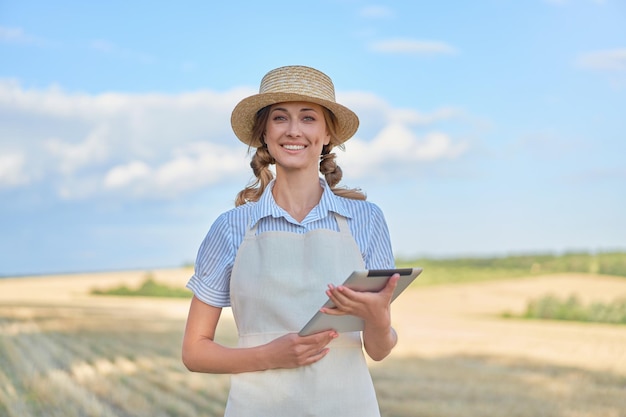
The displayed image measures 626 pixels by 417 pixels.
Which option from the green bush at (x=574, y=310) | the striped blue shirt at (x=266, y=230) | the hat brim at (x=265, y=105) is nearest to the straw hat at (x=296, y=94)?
the hat brim at (x=265, y=105)

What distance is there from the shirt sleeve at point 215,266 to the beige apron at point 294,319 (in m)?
0.05

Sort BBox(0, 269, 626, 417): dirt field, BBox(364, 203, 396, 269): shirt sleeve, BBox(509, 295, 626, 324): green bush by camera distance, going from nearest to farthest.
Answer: BBox(364, 203, 396, 269): shirt sleeve
BBox(0, 269, 626, 417): dirt field
BBox(509, 295, 626, 324): green bush

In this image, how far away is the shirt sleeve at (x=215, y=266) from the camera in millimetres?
2441

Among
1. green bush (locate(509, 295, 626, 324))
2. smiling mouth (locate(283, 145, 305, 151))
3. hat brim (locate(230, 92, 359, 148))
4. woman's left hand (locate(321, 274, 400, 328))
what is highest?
hat brim (locate(230, 92, 359, 148))

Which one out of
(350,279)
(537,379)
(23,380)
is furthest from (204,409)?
(350,279)

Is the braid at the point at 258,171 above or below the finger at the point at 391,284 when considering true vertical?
above

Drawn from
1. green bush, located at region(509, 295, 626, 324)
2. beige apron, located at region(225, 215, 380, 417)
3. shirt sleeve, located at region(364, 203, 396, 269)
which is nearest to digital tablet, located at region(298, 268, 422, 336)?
beige apron, located at region(225, 215, 380, 417)

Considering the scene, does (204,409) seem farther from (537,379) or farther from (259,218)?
(259,218)

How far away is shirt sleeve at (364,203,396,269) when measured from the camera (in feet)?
8.20

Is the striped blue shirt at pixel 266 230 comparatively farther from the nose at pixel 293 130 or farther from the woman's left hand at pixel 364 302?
the woman's left hand at pixel 364 302

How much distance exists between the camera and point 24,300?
44.2 feet

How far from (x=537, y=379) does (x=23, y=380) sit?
4582mm

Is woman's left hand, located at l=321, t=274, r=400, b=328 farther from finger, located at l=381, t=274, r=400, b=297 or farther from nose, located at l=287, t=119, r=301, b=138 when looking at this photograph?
nose, located at l=287, t=119, r=301, b=138

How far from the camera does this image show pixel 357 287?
2059 millimetres
